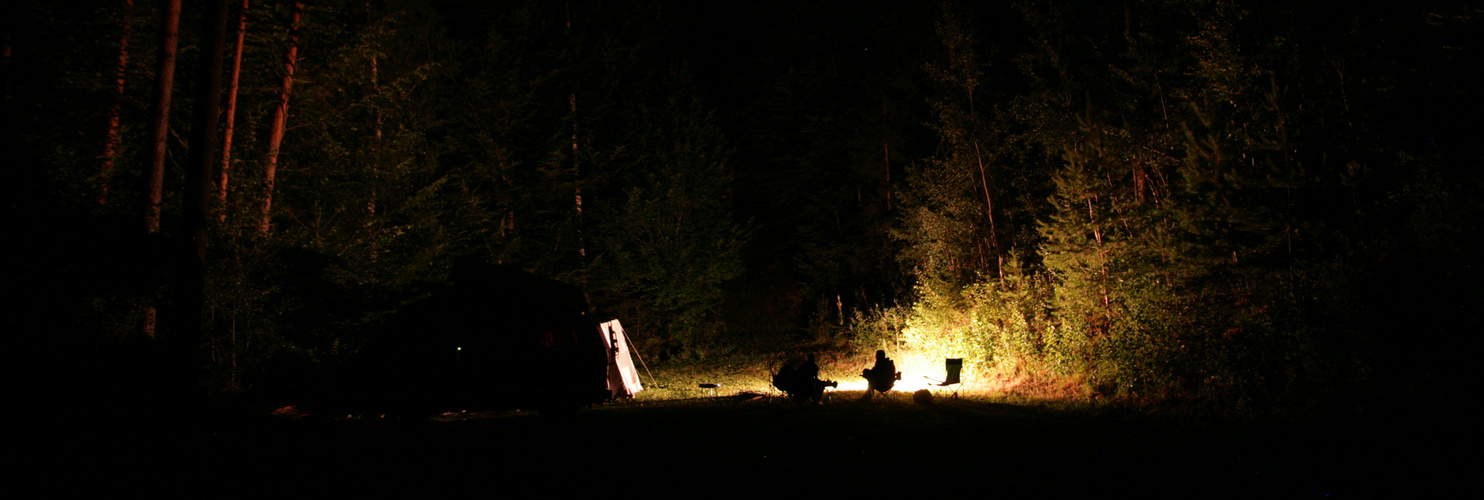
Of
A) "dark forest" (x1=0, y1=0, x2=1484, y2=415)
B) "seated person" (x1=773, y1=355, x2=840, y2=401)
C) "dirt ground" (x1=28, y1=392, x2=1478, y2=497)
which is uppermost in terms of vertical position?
"dark forest" (x1=0, y1=0, x2=1484, y2=415)

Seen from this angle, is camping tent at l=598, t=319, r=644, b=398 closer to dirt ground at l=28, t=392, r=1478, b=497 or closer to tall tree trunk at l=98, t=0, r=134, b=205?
dirt ground at l=28, t=392, r=1478, b=497

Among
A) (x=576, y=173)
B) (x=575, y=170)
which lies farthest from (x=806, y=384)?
(x=576, y=173)

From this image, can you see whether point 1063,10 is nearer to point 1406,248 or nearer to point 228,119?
point 1406,248

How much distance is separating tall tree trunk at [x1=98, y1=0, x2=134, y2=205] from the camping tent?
7618mm

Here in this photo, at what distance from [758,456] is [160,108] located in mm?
9808

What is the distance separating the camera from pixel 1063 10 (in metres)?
14.7

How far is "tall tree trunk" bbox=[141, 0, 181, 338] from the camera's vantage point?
10000 millimetres

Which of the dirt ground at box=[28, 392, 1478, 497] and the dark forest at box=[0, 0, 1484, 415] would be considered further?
the dark forest at box=[0, 0, 1484, 415]

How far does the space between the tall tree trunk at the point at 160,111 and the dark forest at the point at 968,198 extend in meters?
0.03

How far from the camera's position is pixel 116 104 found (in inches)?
430

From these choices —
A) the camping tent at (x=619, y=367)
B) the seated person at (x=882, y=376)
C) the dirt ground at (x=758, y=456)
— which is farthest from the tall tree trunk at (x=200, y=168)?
the seated person at (x=882, y=376)

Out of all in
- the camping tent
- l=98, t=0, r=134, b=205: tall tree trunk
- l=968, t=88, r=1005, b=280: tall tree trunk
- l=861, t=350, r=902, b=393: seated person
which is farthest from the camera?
l=968, t=88, r=1005, b=280: tall tree trunk

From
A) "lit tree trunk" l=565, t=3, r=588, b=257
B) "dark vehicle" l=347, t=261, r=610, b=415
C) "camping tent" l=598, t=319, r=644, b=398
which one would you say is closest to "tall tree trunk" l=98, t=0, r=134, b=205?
"dark vehicle" l=347, t=261, r=610, b=415

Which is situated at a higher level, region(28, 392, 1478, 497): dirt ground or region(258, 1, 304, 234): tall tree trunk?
region(258, 1, 304, 234): tall tree trunk
